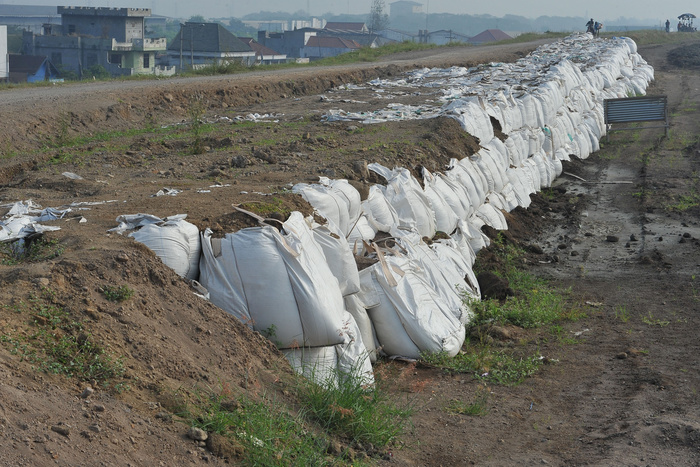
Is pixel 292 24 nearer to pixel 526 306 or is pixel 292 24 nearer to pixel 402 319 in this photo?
pixel 526 306

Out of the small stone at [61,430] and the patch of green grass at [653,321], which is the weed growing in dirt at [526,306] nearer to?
the patch of green grass at [653,321]

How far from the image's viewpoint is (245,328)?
366 cm

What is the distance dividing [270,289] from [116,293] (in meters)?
0.82

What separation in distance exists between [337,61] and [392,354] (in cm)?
1648

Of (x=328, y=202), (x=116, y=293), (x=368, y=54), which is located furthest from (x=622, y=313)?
(x=368, y=54)

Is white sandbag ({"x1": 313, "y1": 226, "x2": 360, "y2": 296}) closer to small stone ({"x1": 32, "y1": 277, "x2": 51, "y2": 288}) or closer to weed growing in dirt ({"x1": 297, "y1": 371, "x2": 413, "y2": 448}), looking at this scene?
weed growing in dirt ({"x1": 297, "y1": 371, "x2": 413, "y2": 448})

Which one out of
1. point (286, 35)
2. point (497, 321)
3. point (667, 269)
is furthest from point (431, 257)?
point (286, 35)

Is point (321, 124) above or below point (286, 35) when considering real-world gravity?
below

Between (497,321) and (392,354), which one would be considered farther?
(497,321)

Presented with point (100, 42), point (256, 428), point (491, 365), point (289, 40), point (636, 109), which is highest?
point (289, 40)

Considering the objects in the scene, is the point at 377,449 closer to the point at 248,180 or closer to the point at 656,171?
the point at 248,180

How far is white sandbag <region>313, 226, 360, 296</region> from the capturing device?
14.1ft

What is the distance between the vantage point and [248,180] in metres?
5.86

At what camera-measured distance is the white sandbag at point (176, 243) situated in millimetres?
3748
